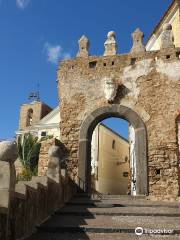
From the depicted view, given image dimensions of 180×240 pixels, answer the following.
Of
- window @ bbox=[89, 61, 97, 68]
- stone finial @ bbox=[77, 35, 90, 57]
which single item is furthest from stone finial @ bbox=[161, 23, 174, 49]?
stone finial @ bbox=[77, 35, 90, 57]

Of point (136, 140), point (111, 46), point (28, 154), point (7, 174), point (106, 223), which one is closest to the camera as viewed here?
point (7, 174)

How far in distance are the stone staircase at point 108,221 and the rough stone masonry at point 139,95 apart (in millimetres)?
2889

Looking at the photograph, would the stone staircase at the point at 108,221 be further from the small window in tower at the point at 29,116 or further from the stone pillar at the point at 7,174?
the small window in tower at the point at 29,116

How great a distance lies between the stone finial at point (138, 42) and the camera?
13023 mm

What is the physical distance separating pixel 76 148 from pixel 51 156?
3.01m

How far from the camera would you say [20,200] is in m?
5.72

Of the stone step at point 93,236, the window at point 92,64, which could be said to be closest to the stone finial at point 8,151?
the stone step at point 93,236

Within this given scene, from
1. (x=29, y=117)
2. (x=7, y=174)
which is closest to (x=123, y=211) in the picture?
(x=7, y=174)

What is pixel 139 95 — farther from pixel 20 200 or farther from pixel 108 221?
pixel 20 200

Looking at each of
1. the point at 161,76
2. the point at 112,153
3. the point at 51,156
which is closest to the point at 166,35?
the point at 161,76

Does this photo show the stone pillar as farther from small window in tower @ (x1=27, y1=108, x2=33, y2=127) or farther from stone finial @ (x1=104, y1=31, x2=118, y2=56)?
small window in tower @ (x1=27, y1=108, x2=33, y2=127)

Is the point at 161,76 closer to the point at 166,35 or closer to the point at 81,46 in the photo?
the point at 166,35

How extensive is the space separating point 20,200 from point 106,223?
1.92 meters

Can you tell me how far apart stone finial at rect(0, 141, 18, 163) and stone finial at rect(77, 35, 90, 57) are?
884 centimetres
